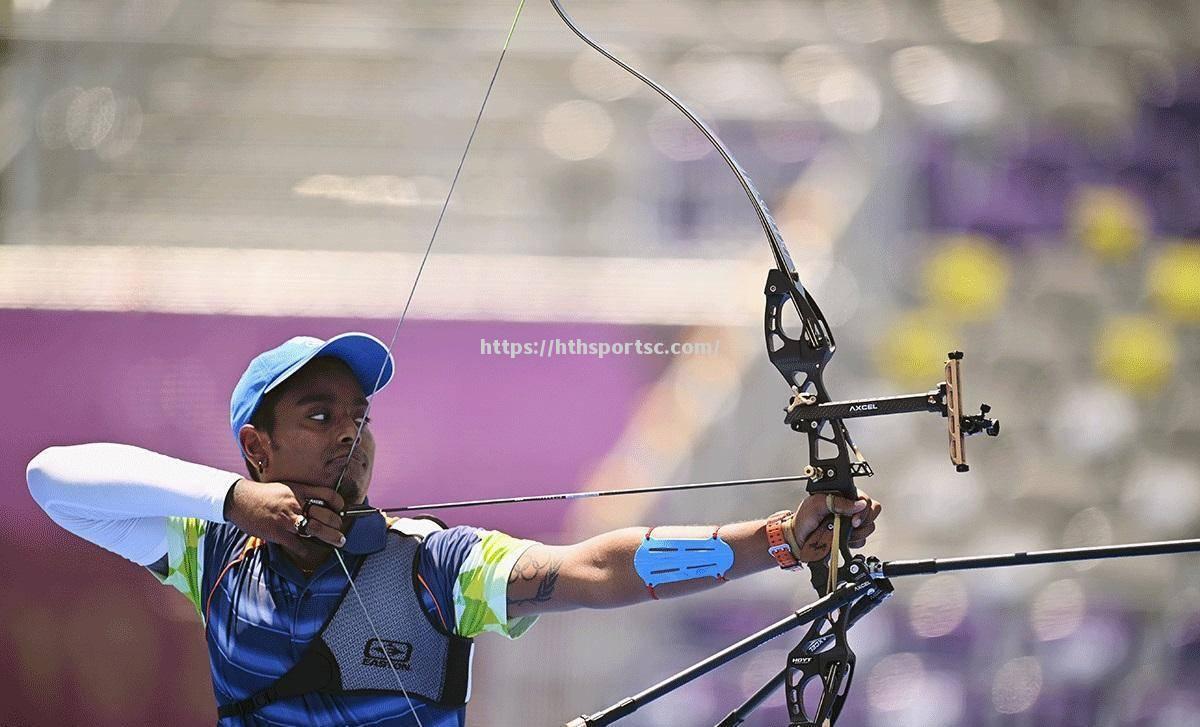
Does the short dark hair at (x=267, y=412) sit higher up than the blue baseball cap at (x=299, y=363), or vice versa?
the blue baseball cap at (x=299, y=363)

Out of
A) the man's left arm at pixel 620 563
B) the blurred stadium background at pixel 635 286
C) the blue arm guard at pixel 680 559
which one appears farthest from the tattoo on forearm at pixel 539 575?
the blurred stadium background at pixel 635 286

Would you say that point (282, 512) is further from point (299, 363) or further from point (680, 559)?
point (680, 559)

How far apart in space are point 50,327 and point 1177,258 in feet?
8.12

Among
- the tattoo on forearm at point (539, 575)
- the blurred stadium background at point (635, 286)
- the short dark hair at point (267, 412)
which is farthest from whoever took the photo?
the blurred stadium background at point (635, 286)

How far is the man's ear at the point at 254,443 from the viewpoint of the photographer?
2.22 meters

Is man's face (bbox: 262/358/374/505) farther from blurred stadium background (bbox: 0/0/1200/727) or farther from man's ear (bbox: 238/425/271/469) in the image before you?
blurred stadium background (bbox: 0/0/1200/727)

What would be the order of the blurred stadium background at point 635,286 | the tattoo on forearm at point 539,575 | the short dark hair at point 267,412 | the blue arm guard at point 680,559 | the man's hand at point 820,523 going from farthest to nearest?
the blurred stadium background at point 635,286 < the short dark hair at point 267,412 < the tattoo on forearm at point 539,575 < the blue arm guard at point 680,559 < the man's hand at point 820,523

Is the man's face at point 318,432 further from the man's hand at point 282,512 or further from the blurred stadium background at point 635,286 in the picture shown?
the blurred stadium background at point 635,286

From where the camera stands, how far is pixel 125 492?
2160 millimetres

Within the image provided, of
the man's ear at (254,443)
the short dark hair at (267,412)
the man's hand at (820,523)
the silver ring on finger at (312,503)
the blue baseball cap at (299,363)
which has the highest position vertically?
the blue baseball cap at (299,363)

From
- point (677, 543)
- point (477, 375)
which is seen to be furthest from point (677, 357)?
point (677, 543)

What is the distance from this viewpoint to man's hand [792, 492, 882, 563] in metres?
1.75

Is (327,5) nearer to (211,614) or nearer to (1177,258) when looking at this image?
(211,614)

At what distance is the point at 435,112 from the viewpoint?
2752 millimetres
